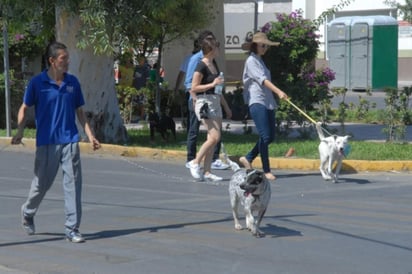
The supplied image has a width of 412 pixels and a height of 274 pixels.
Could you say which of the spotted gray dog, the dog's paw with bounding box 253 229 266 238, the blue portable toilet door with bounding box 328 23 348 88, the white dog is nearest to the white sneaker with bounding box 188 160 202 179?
the white dog

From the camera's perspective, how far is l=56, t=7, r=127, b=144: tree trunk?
15359 millimetres

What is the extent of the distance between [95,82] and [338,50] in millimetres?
20574

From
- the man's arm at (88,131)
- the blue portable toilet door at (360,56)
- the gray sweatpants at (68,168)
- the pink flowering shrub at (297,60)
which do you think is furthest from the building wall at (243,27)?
the gray sweatpants at (68,168)

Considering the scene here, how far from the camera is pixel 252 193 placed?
829 cm

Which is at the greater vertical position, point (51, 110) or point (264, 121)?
point (51, 110)

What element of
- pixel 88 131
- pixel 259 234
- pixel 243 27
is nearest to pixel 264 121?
pixel 259 234

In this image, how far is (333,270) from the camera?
7.18 m

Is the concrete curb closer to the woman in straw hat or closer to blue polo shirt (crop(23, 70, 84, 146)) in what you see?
the woman in straw hat

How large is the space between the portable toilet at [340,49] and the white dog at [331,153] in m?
22.7

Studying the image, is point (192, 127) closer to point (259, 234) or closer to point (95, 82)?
point (95, 82)

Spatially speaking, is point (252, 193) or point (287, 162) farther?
point (287, 162)

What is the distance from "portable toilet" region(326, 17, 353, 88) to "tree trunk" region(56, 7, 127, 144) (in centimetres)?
1971

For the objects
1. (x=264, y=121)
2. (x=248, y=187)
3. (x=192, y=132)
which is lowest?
(x=248, y=187)

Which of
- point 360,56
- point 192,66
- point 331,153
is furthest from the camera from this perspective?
point 360,56
